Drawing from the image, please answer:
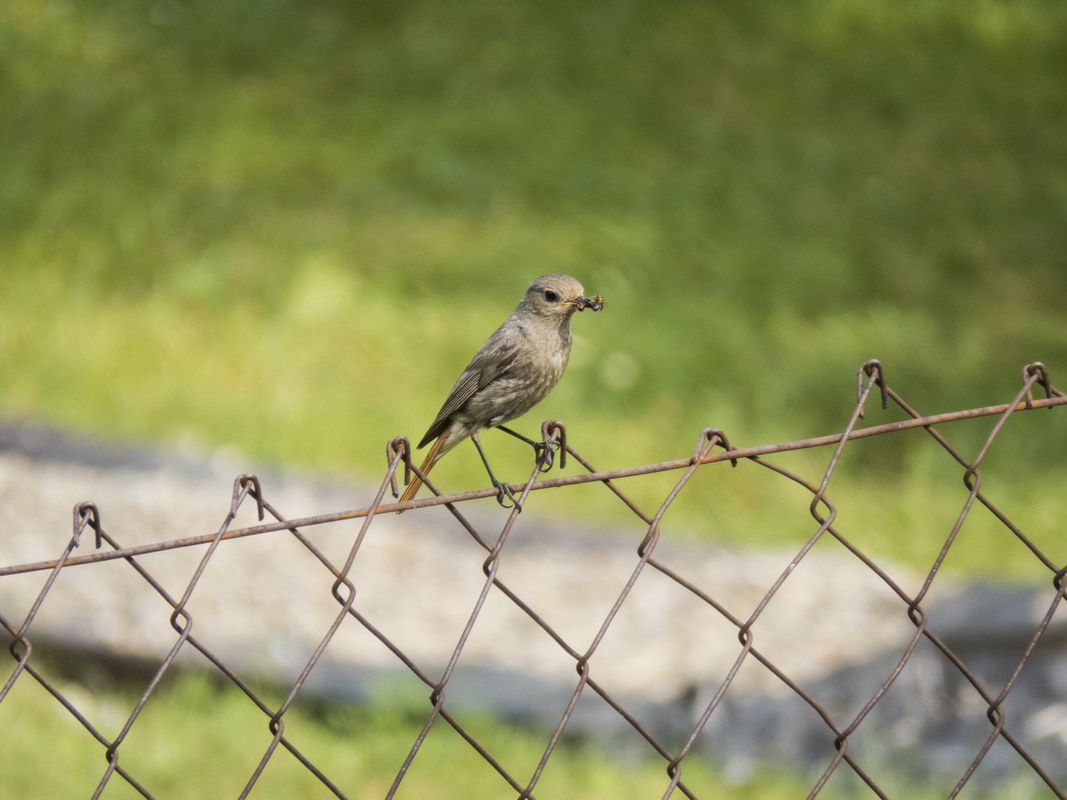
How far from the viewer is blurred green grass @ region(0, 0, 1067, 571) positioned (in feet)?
25.2

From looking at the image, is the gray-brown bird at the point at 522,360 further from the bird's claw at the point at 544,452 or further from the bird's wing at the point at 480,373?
the bird's claw at the point at 544,452

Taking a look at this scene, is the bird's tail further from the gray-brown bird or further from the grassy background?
the grassy background

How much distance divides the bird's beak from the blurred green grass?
412 cm

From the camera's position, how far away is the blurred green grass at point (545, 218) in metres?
7.67

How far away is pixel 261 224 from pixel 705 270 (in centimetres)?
275

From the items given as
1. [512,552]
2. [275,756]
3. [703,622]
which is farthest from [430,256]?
[275,756]

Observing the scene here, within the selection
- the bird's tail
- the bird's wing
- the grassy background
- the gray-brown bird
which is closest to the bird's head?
the gray-brown bird

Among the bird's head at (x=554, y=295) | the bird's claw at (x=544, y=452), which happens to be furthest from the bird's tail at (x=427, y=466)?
the bird's head at (x=554, y=295)

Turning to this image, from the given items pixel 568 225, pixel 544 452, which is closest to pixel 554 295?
pixel 544 452

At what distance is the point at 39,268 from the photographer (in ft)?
29.0

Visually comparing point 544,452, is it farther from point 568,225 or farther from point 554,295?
point 568,225

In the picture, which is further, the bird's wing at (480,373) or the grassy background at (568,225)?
the grassy background at (568,225)

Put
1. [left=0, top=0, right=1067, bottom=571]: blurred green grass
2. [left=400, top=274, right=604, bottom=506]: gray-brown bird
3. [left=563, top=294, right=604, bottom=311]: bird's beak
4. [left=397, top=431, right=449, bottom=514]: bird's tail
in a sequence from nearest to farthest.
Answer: [left=397, top=431, right=449, bottom=514]: bird's tail, [left=563, top=294, right=604, bottom=311]: bird's beak, [left=400, top=274, right=604, bottom=506]: gray-brown bird, [left=0, top=0, right=1067, bottom=571]: blurred green grass

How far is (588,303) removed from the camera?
9.12 ft
